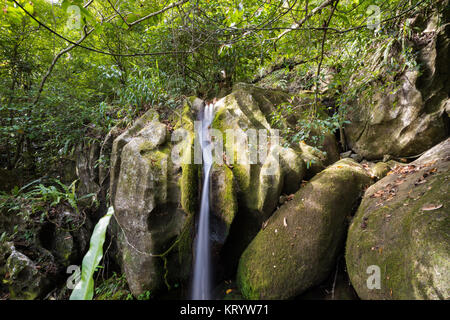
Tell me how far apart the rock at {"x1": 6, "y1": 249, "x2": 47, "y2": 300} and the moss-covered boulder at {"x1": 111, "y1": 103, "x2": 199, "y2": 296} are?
171 cm

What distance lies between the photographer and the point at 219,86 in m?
5.92

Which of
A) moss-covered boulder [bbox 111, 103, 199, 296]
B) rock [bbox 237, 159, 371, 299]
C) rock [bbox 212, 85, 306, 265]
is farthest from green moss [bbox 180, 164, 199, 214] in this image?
rock [bbox 237, 159, 371, 299]

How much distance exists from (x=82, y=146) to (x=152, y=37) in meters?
3.17

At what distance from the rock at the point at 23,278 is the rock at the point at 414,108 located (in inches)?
247

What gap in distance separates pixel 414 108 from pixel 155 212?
476cm

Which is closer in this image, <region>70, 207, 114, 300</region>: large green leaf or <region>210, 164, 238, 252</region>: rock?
<region>70, 207, 114, 300</region>: large green leaf

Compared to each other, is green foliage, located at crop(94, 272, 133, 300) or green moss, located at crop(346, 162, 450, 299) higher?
green moss, located at crop(346, 162, 450, 299)

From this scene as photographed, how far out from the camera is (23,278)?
334 cm

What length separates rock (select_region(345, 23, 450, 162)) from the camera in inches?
121

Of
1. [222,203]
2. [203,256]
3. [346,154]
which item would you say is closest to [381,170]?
[346,154]

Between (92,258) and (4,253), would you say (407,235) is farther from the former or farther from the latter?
(4,253)

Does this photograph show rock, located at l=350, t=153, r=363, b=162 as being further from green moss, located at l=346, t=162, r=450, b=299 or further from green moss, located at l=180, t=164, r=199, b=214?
green moss, located at l=180, t=164, r=199, b=214

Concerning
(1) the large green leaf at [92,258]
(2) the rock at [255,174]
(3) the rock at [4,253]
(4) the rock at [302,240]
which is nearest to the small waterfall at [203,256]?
(2) the rock at [255,174]

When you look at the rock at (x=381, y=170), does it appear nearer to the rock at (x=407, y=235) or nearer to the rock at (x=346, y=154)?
the rock at (x=407, y=235)
